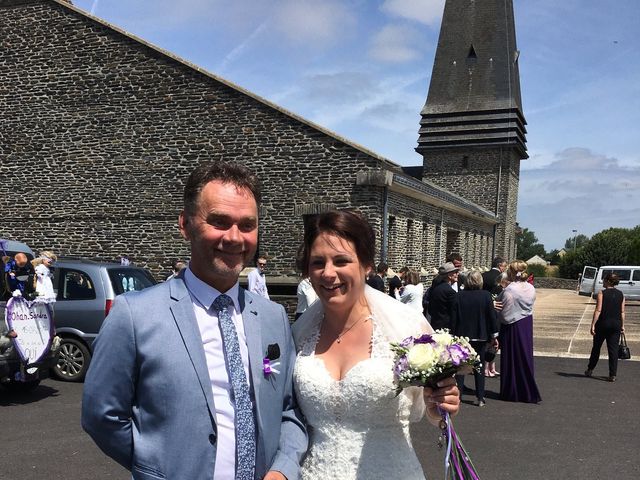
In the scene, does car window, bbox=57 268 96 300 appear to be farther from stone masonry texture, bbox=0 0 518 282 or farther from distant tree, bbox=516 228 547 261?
distant tree, bbox=516 228 547 261

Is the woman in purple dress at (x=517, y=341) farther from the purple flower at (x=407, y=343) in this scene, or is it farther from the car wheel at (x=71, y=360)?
the purple flower at (x=407, y=343)

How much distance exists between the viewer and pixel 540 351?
1291 cm

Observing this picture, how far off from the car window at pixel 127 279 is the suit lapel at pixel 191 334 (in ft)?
24.4

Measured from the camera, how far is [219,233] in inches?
87.4

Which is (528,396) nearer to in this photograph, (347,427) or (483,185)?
(347,427)

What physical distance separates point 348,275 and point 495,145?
3538 centimetres

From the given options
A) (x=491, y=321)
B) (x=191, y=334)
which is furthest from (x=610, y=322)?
(x=191, y=334)

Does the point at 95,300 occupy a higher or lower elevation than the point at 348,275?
lower

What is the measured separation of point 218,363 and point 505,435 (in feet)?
17.8

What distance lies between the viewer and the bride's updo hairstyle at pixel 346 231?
9.52 feet

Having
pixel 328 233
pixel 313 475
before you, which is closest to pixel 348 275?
pixel 328 233

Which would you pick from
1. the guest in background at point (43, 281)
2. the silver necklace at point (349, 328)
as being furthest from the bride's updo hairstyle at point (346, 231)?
the guest in background at point (43, 281)

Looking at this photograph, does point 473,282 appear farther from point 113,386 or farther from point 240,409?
point 113,386

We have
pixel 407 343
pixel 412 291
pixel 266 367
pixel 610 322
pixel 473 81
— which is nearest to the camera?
pixel 266 367
